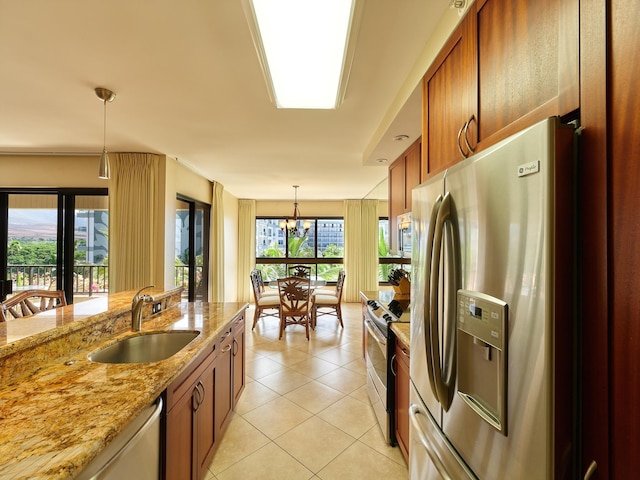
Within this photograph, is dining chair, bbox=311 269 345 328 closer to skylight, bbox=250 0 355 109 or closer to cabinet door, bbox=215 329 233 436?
cabinet door, bbox=215 329 233 436

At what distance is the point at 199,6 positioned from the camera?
1369mm

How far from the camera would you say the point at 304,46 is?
1.44m

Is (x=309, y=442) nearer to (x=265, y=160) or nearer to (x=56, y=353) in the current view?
(x=56, y=353)

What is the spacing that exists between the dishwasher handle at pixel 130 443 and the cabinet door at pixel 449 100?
1588 millimetres

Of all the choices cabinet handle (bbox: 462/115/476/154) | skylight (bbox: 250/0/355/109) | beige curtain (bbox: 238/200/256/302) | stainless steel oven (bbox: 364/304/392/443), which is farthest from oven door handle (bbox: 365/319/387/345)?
beige curtain (bbox: 238/200/256/302)

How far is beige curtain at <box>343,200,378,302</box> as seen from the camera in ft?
23.3

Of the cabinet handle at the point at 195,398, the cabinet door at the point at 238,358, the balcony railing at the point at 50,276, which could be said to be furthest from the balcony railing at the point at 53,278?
the cabinet handle at the point at 195,398

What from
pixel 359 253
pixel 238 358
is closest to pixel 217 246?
pixel 238 358

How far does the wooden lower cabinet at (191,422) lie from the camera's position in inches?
50.9

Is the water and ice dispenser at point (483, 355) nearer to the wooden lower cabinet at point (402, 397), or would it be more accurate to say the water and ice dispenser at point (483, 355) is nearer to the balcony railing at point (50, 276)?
the wooden lower cabinet at point (402, 397)

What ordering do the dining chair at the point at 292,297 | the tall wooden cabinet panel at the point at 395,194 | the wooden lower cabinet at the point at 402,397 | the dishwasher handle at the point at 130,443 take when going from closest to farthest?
the dishwasher handle at the point at 130,443, the wooden lower cabinet at the point at 402,397, the tall wooden cabinet panel at the point at 395,194, the dining chair at the point at 292,297

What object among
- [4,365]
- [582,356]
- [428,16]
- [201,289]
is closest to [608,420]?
[582,356]

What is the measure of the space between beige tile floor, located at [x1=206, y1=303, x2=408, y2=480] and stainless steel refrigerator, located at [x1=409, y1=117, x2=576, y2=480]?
41.0 inches

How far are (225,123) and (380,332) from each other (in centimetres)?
224
